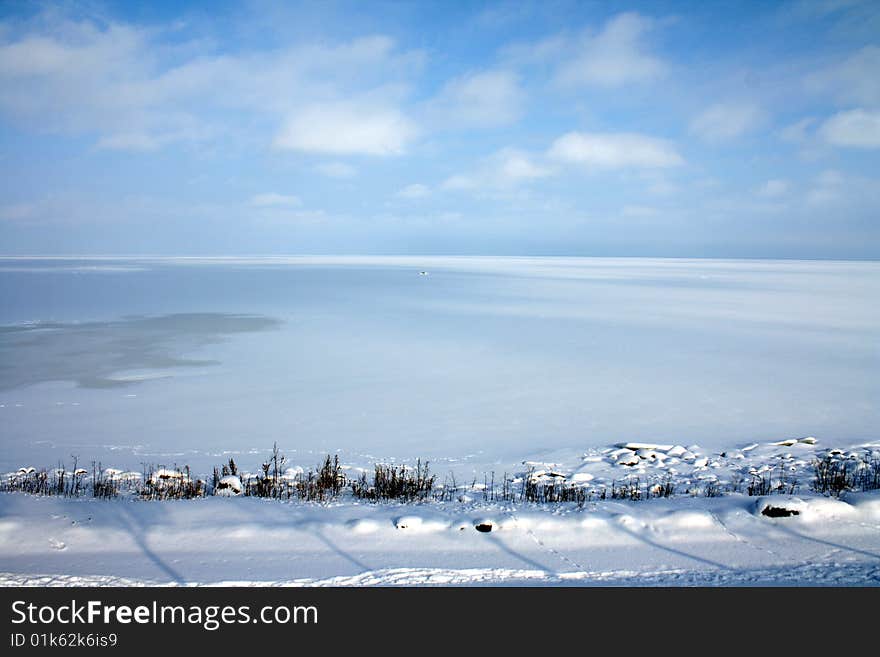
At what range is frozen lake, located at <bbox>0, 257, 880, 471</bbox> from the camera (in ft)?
34.1

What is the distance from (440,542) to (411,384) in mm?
9840

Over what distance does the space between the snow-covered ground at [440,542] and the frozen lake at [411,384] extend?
3.42 metres

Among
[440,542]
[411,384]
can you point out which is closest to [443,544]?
[440,542]

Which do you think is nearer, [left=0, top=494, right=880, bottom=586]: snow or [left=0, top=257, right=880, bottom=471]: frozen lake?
[left=0, top=494, right=880, bottom=586]: snow

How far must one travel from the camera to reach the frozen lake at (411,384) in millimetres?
10383

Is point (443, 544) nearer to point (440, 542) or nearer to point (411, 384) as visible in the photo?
point (440, 542)

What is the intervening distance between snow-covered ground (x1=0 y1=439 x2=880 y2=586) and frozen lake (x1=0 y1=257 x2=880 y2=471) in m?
3.42

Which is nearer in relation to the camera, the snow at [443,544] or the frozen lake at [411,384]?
the snow at [443,544]

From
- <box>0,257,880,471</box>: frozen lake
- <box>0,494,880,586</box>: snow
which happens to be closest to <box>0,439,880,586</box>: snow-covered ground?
<box>0,494,880,586</box>: snow

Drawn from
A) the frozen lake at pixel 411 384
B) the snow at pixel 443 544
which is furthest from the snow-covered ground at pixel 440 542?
the frozen lake at pixel 411 384

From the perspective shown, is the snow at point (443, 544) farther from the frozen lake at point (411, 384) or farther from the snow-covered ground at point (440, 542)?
the frozen lake at point (411, 384)

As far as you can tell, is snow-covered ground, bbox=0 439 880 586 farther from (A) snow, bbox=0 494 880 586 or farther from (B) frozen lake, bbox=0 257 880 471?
(B) frozen lake, bbox=0 257 880 471
